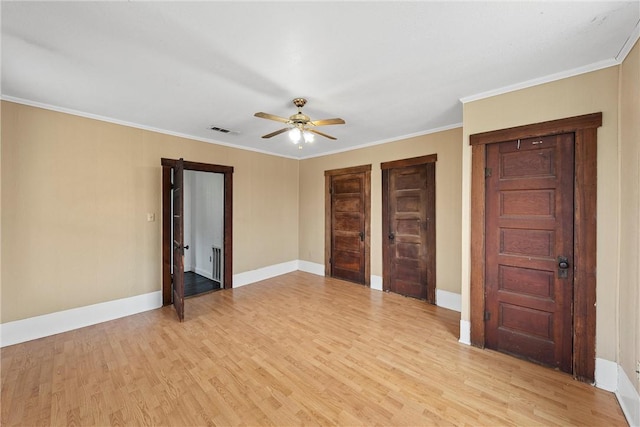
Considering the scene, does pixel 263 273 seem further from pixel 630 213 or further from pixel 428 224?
pixel 630 213

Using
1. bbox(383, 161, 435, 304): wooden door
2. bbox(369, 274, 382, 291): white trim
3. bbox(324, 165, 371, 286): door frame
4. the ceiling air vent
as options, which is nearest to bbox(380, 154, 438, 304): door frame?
bbox(383, 161, 435, 304): wooden door

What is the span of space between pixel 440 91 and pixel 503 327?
8.11ft

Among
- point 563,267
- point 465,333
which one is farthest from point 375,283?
point 563,267

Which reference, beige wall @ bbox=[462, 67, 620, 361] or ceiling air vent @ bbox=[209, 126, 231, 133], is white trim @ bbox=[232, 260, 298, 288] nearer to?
ceiling air vent @ bbox=[209, 126, 231, 133]

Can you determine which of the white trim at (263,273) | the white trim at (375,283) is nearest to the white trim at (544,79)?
the white trim at (375,283)

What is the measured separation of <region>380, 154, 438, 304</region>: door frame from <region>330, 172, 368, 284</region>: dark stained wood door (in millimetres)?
427

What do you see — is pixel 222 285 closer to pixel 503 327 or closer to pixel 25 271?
pixel 25 271

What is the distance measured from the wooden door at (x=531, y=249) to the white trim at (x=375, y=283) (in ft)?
6.52

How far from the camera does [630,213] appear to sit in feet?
5.91

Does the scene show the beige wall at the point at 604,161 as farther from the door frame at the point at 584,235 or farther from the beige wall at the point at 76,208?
the beige wall at the point at 76,208

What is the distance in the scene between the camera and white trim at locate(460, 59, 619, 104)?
2020mm

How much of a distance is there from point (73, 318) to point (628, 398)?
532 cm

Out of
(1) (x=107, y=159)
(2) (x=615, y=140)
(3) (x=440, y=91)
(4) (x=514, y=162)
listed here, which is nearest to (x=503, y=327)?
(4) (x=514, y=162)

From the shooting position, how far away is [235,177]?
4613 mm
